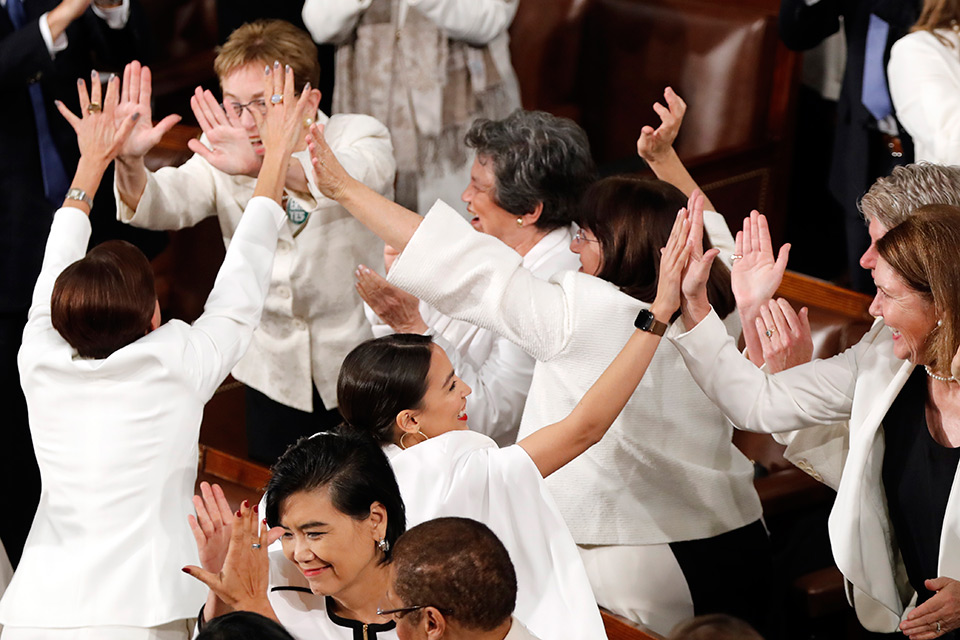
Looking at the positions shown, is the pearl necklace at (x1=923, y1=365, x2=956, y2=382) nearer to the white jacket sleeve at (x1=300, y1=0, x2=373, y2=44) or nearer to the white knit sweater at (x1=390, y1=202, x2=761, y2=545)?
the white knit sweater at (x1=390, y1=202, x2=761, y2=545)

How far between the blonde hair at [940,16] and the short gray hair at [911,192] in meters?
1.07

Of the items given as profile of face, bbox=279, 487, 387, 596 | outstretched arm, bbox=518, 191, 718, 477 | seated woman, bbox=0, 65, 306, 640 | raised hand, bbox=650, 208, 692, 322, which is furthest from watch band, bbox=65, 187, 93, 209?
raised hand, bbox=650, 208, 692, 322

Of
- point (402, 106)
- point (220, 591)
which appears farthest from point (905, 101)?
point (220, 591)

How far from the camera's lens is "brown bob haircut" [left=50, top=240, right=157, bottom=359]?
87.2 inches

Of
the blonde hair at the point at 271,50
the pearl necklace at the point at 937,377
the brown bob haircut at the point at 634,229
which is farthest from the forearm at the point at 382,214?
the pearl necklace at the point at 937,377

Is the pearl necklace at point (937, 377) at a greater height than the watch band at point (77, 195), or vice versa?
the pearl necklace at point (937, 377)

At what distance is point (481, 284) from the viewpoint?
7.41ft

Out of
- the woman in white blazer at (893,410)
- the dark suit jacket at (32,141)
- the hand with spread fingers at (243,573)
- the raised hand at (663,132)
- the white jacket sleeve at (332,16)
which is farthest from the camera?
the white jacket sleeve at (332,16)

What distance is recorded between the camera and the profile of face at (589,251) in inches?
92.4

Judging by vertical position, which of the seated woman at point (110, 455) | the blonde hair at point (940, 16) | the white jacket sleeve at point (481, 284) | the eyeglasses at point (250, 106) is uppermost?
the blonde hair at point (940, 16)

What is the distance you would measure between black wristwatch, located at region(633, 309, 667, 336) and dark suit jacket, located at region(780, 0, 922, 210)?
5.23 feet

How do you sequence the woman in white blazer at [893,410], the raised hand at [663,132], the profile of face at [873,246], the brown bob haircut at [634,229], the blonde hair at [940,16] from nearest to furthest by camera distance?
the woman in white blazer at [893,410] → the profile of face at [873,246] → the brown bob haircut at [634,229] → the raised hand at [663,132] → the blonde hair at [940,16]

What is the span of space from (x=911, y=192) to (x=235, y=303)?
1282 millimetres

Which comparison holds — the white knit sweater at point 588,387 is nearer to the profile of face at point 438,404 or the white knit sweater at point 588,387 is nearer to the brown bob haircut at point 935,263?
the profile of face at point 438,404
